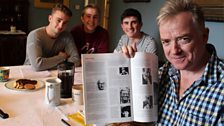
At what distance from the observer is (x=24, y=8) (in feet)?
14.2

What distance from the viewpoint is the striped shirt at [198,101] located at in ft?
2.78

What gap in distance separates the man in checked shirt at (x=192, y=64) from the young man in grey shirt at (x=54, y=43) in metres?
1.24

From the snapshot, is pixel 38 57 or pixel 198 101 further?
pixel 38 57

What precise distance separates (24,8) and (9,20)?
0.33 m

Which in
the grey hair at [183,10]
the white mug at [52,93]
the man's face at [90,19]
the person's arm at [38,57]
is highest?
the man's face at [90,19]

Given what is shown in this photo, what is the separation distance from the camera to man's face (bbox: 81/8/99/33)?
2.60m

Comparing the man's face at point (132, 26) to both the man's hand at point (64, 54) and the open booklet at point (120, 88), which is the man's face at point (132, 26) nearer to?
the man's hand at point (64, 54)

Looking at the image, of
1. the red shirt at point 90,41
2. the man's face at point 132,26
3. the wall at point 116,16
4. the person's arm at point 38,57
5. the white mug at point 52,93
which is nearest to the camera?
the white mug at point 52,93

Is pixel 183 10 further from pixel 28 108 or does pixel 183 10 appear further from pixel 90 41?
pixel 90 41

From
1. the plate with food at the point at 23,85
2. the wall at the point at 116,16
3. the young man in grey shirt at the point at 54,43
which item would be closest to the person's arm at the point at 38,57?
the young man in grey shirt at the point at 54,43

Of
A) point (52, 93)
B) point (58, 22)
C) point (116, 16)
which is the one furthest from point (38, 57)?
point (116, 16)

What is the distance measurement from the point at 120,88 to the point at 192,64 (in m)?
0.29

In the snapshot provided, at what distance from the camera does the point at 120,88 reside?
3.25ft

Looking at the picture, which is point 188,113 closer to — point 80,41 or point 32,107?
point 32,107
